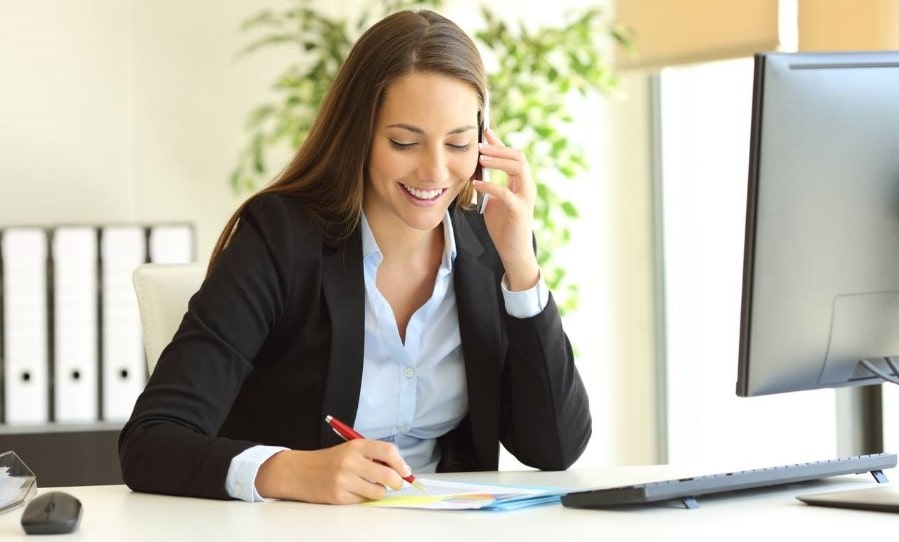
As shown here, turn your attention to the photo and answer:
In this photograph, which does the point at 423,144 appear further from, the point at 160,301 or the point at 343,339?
the point at 160,301

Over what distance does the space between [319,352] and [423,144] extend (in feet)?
1.03

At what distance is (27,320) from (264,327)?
4.73 feet

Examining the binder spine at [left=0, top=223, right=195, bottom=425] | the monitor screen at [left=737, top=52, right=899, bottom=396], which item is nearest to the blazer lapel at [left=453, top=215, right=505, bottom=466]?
the monitor screen at [left=737, top=52, right=899, bottom=396]

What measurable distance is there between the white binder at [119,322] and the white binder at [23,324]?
0.45 ft

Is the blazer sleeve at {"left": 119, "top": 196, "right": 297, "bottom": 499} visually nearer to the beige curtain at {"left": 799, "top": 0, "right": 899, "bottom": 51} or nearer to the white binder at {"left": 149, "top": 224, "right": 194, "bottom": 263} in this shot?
the white binder at {"left": 149, "top": 224, "right": 194, "bottom": 263}

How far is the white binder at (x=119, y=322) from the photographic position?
9.53 feet

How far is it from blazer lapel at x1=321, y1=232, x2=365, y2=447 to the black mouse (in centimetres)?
52

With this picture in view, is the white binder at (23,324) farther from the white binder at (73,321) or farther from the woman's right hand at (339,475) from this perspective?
the woman's right hand at (339,475)

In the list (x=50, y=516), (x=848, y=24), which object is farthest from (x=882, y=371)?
(x=848, y=24)

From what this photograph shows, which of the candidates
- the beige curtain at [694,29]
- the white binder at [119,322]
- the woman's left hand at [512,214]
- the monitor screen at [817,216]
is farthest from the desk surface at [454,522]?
the beige curtain at [694,29]

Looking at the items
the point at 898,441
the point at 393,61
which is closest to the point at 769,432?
the point at 898,441

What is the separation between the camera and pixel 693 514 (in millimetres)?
1253

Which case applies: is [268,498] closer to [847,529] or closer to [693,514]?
[693,514]

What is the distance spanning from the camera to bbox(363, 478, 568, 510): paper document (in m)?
1.30
